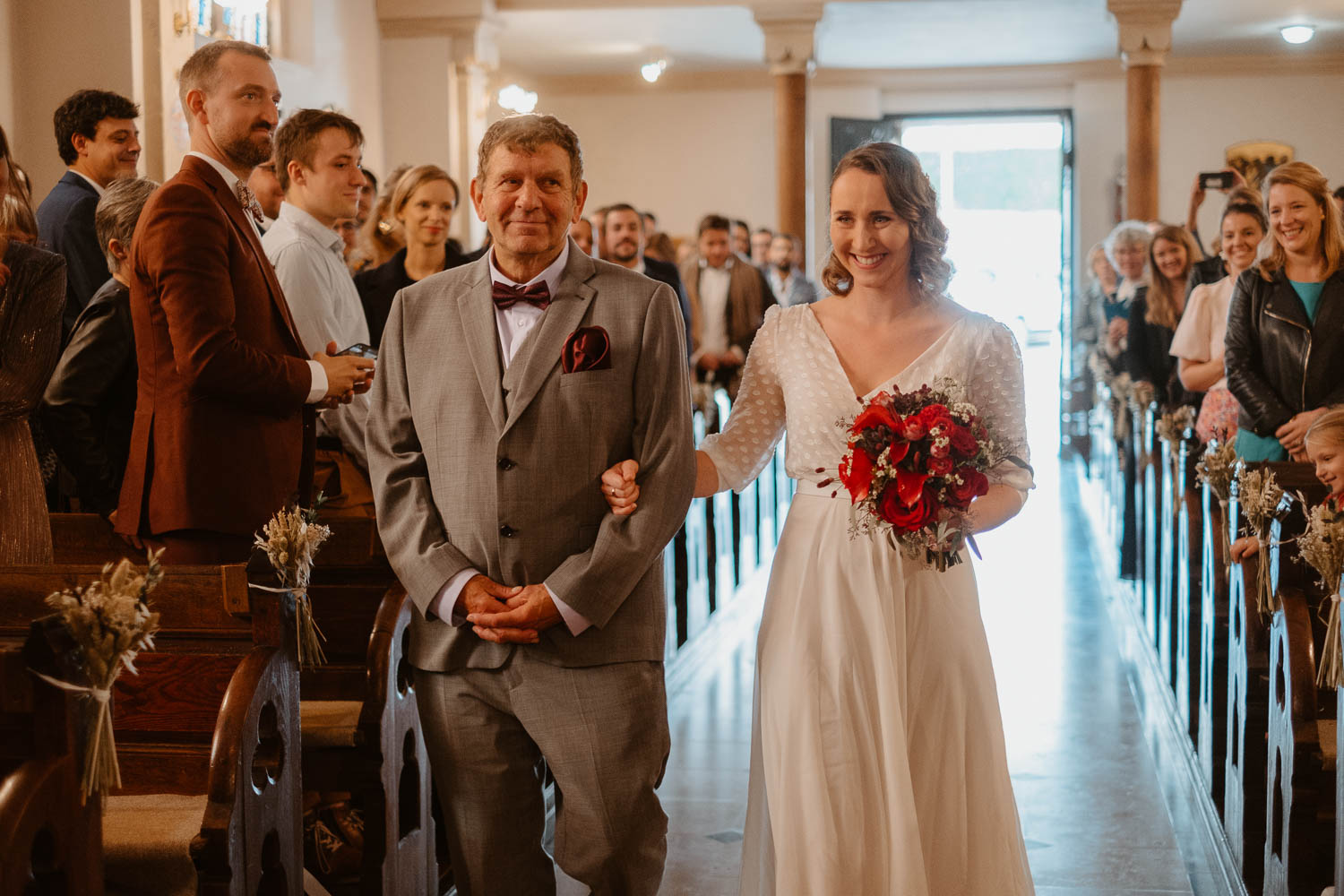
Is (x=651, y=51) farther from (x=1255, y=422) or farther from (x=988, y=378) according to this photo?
(x=988, y=378)

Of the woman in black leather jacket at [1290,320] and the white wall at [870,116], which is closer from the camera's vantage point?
the woman in black leather jacket at [1290,320]

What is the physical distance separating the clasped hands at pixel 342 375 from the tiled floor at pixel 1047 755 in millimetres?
1554

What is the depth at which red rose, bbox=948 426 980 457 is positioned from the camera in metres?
2.48

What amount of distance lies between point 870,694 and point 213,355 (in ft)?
5.18

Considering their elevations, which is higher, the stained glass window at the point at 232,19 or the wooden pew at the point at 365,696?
the stained glass window at the point at 232,19

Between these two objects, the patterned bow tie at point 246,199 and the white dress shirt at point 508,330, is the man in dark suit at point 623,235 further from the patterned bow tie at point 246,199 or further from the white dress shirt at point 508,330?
the white dress shirt at point 508,330

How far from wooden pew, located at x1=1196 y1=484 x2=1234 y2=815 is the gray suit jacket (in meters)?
2.38

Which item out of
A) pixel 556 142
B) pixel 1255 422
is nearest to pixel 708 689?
pixel 1255 422

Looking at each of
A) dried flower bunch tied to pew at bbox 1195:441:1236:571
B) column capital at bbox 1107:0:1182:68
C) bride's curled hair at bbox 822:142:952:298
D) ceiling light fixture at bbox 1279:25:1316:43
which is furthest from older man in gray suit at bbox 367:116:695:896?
ceiling light fixture at bbox 1279:25:1316:43

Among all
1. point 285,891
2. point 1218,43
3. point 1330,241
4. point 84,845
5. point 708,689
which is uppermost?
point 1218,43

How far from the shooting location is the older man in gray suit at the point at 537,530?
8.22 feet

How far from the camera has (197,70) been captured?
322 centimetres

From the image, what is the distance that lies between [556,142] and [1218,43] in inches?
627

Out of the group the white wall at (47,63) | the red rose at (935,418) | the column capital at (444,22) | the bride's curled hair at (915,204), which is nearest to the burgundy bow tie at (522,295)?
the bride's curled hair at (915,204)
